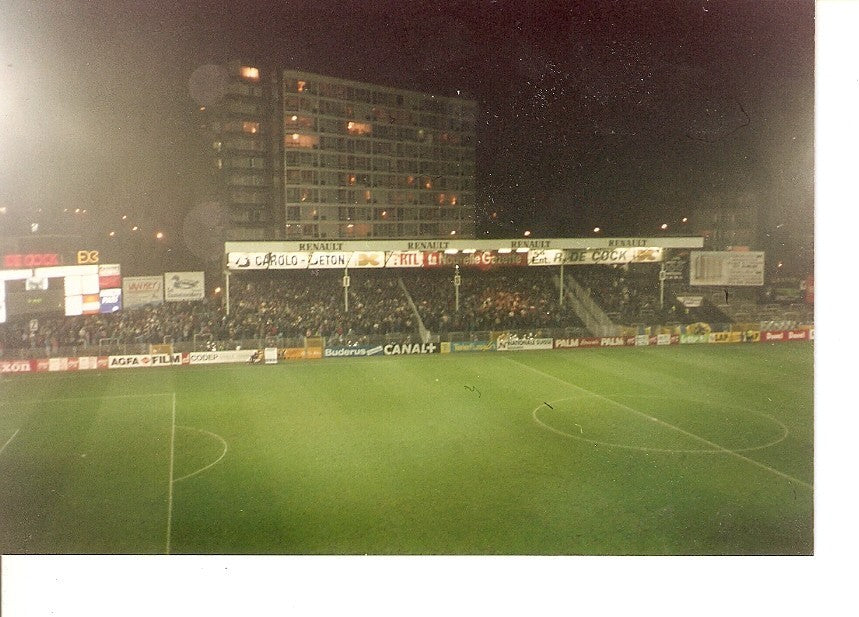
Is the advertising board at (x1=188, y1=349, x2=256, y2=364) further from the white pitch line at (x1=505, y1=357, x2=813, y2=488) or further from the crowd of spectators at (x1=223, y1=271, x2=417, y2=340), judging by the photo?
A: the white pitch line at (x1=505, y1=357, x2=813, y2=488)

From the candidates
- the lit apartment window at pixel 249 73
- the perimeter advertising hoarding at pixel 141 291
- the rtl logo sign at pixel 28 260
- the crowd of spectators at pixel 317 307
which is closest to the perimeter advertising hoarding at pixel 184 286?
the perimeter advertising hoarding at pixel 141 291

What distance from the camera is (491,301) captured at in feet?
65.5

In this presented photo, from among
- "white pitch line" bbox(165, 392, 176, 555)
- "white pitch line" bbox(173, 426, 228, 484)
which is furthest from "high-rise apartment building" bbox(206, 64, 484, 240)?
"white pitch line" bbox(165, 392, 176, 555)

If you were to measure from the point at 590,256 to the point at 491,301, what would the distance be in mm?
3830

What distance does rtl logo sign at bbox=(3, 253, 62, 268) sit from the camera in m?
16.3

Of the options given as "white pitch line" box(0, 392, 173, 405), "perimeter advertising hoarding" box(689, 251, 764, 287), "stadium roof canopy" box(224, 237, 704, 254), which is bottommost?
"white pitch line" box(0, 392, 173, 405)

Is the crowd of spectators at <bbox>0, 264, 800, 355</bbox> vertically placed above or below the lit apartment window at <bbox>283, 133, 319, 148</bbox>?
below

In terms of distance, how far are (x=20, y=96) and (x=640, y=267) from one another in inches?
741

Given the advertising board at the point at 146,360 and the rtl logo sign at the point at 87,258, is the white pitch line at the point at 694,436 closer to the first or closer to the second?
the advertising board at the point at 146,360

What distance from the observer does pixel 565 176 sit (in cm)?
1962

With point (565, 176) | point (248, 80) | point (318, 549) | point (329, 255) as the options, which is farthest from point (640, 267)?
point (248, 80)

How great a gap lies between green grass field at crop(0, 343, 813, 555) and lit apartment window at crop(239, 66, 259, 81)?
27460 millimetres
